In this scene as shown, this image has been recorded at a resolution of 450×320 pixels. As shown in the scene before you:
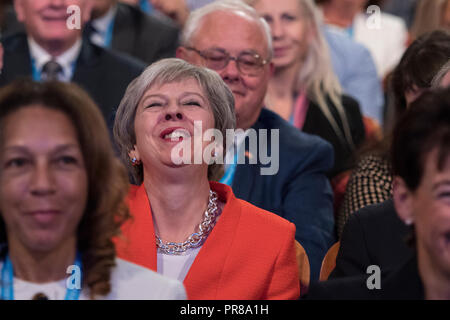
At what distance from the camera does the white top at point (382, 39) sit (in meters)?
4.82

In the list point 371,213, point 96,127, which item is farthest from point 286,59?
point 96,127

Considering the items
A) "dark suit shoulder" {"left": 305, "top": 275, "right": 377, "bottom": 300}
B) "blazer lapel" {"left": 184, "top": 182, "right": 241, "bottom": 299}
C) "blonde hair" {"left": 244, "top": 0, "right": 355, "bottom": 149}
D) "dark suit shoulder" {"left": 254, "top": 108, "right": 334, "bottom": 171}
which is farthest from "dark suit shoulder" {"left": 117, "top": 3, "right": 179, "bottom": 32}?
"dark suit shoulder" {"left": 305, "top": 275, "right": 377, "bottom": 300}

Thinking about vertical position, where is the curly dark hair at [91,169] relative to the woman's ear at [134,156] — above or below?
below

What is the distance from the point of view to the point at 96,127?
1498 millimetres

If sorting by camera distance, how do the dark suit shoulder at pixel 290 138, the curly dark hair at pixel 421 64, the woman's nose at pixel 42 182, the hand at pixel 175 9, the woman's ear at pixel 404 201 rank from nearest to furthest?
the woman's nose at pixel 42 182 → the woman's ear at pixel 404 201 → the curly dark hair at pixel 421 64 → the dark suit shoulder at pixel 290 138 → the hand at pixel 175 9

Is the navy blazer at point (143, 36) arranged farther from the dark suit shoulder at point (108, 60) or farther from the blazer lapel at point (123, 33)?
the dark suit shoulder at point (108, 60)

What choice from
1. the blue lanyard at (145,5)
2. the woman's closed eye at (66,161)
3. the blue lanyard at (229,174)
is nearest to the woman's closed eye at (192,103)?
the blue lanyard at (229,174)

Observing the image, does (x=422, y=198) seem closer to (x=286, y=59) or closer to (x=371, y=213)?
(x=371, y=213)

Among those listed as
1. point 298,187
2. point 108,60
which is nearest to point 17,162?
point 298,187

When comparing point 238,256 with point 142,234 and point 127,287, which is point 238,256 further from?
point 127,287

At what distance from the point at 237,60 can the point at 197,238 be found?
955 millimetres

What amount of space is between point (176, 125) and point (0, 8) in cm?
271

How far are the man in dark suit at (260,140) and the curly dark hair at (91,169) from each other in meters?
0.83
